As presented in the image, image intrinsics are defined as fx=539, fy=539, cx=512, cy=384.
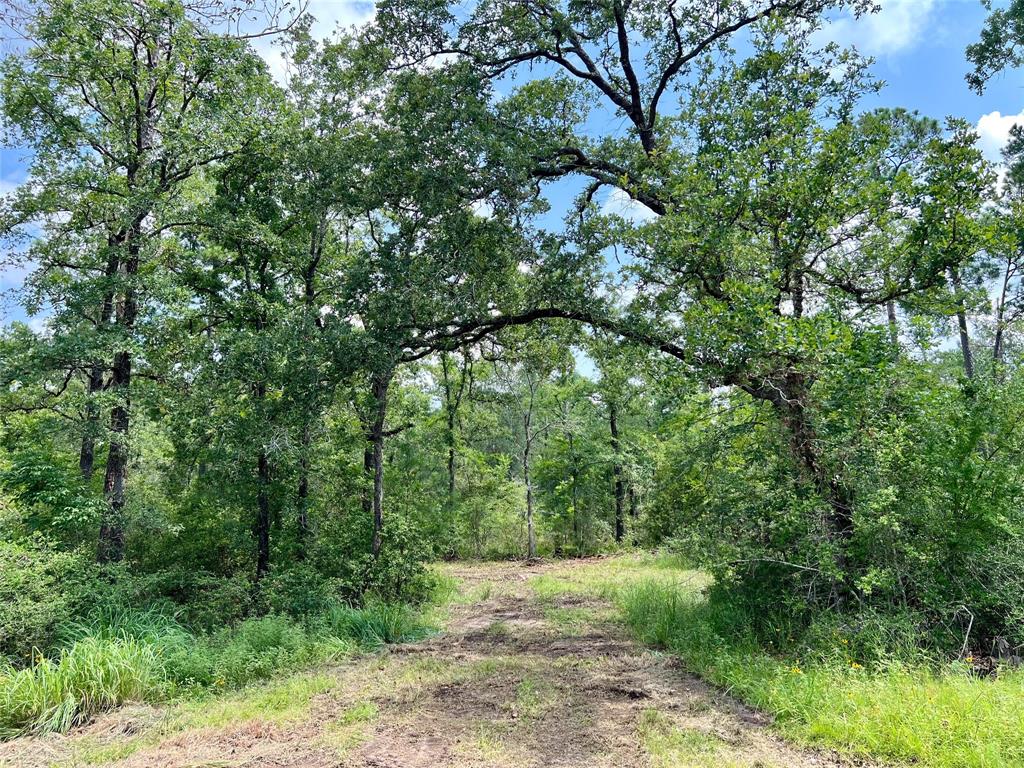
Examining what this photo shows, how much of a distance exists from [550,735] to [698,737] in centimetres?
113

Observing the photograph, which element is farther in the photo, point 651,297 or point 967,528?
point 651,297

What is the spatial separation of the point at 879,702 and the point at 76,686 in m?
7.08

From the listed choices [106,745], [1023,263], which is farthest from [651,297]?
[1023,263]

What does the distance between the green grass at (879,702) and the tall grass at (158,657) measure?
4.46 meters

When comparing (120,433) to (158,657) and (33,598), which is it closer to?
(33,598)

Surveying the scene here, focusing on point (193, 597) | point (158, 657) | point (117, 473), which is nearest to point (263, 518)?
point (193, 597)

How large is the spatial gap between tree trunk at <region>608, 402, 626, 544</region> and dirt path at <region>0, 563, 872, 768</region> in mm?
14911

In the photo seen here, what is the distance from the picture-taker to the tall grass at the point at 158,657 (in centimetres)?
500

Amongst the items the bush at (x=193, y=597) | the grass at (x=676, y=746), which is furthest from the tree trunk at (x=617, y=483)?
the grass at (x=676, y=746)

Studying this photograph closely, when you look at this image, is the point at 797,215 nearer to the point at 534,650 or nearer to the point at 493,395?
the point at 534,650

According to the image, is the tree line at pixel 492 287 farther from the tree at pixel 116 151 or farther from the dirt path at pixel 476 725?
the dirt path at pixel 476 725

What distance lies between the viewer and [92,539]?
989 centimetres

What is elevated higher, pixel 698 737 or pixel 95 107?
pixel 95 107

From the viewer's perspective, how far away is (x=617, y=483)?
22.0 m
